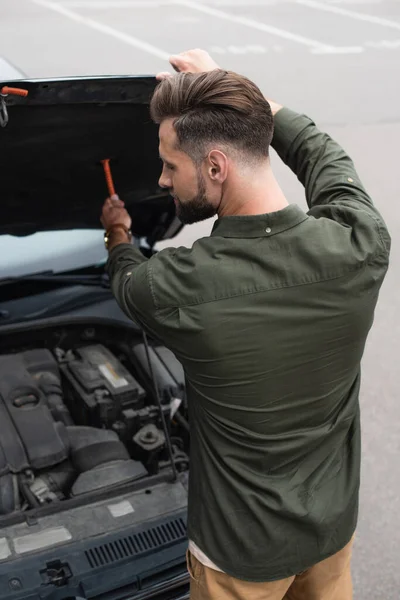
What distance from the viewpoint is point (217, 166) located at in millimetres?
1982

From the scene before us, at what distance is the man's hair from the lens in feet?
6.41

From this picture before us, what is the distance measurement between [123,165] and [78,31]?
386 inches

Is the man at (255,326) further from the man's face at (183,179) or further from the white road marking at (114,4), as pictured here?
the white road marking at (114,4)

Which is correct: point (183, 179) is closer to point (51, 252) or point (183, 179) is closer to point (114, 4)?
point (51, 252)

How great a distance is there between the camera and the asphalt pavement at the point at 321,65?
4.24 meters

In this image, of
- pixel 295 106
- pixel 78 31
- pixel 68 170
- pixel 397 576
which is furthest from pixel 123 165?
pixel 78 31

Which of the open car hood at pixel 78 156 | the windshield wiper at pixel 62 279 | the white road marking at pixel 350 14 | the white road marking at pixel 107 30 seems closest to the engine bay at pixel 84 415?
the windshield wiper at pixel 62 279

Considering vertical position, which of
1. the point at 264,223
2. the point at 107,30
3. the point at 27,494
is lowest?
the point at 27,494

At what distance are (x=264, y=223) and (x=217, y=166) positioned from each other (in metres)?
0.18

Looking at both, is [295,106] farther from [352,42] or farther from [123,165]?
[123,165]

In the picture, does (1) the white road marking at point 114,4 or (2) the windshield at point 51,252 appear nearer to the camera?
(2) the windshield at point 51,252

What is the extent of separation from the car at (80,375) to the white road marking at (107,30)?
7772 millimetres

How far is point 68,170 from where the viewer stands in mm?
3117

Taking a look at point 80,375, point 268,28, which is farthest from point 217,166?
point 268,28
